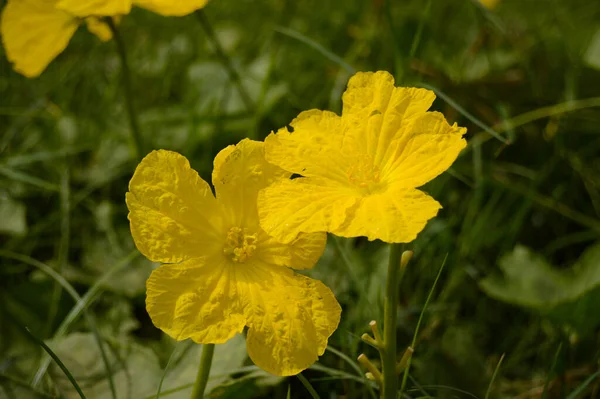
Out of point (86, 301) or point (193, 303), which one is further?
point (86, 301)

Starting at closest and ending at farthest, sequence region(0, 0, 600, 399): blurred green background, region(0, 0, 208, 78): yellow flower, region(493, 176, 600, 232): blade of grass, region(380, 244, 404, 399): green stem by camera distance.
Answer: region(380, 244, 404, 399): green stem
region(0, 0, 600, 399): blurred green background
region(0, 0, 208, 78): yellow flower
region(493, 176, 600, 232): blade of grass

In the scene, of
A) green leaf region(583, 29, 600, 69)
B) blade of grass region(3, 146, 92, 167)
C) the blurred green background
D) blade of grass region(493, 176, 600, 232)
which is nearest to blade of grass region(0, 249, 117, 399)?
the blurred green background

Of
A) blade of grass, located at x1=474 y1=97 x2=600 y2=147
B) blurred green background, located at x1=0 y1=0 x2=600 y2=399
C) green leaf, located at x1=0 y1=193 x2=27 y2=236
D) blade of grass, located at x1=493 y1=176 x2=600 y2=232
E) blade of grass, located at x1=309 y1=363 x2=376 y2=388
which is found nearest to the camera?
blade of grass, located at x1=309 y1=363 x2=376 y2=388

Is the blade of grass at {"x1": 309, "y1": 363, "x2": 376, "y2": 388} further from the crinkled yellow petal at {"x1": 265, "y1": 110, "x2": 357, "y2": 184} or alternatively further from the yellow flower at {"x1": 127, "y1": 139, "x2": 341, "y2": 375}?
the crinkled yellow petal at {"x1": 265, "y1": 110, "x2": 357, "y2": 184}

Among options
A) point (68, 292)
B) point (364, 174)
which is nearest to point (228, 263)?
point (364, 174)

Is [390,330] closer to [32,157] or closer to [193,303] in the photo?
[193,303]

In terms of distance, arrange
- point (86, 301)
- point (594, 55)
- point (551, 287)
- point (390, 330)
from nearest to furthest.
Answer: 1. point (390, 330)
2. point (86, 301)
3. point (551, 287)
4. point (594, 55)

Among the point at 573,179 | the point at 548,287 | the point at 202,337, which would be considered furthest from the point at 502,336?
the point at 202,337
